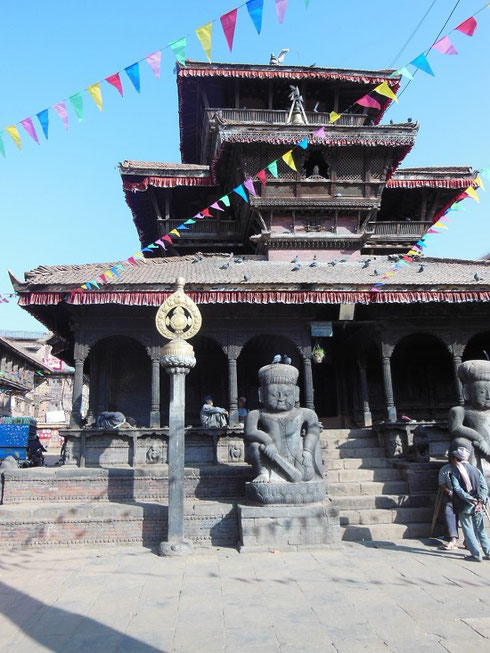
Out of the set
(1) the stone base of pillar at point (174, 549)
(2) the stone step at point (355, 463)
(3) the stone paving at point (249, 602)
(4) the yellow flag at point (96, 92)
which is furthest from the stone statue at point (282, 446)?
(4) the yellow flag at point (96, 92)

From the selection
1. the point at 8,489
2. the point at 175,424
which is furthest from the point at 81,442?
the point at 175,424

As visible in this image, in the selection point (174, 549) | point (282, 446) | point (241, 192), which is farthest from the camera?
point (241, 192)

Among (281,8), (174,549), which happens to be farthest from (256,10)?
(174,549)

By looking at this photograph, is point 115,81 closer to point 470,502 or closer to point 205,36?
point 205,36

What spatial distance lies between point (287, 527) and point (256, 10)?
862 cm

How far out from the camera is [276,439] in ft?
28.5

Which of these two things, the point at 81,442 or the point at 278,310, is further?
the point at 278,310

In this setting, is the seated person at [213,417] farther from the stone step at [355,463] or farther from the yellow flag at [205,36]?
the yellow flag at [205,36]

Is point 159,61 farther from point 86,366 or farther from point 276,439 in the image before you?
point 86,366

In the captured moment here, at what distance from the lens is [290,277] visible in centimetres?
1328

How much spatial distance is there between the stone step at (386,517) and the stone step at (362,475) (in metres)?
1.43

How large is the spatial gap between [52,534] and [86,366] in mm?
12261

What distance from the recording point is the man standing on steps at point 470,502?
22.6ft

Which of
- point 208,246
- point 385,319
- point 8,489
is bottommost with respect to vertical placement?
point 8,489
